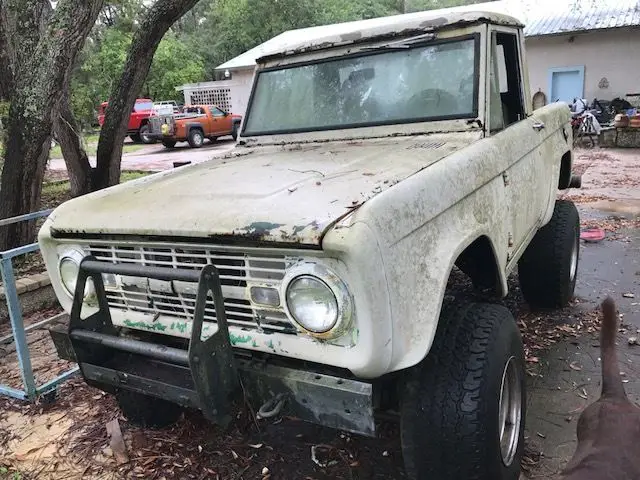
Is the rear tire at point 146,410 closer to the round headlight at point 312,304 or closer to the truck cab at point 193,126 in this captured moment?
the round headlight at point 312,304

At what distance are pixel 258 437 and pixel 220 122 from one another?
20.1 meters

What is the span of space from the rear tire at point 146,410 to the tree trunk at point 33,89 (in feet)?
10.1

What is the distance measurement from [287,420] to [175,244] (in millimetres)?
1548

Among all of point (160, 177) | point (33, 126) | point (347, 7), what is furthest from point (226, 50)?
point (160, 177)

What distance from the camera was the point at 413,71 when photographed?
10.9ft

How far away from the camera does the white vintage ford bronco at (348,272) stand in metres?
2.02

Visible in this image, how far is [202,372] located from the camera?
2.08 metres

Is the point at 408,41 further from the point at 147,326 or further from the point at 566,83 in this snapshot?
the point at 566,83

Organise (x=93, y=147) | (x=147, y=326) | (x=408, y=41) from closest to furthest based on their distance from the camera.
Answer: (x=147, y=326)
(x=408, y=41)
(x=93, y=147)

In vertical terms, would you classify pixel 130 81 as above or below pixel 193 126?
above

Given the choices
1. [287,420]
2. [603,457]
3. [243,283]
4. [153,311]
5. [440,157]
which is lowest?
[287,420]

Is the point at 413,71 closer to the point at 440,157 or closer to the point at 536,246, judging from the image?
the point at 440,157

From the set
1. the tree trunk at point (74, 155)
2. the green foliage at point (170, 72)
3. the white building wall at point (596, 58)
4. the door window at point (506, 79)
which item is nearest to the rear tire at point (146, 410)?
the door window at point (506, 79)

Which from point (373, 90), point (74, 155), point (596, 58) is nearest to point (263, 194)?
point (373, 90)
